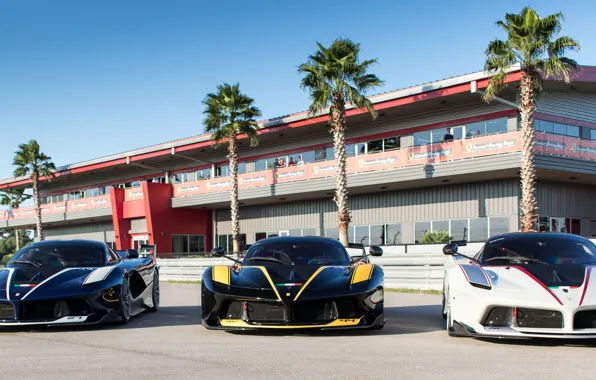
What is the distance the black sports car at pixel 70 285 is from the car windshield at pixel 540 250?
15.5ft

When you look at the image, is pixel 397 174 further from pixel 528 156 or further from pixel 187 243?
pixel 187 243

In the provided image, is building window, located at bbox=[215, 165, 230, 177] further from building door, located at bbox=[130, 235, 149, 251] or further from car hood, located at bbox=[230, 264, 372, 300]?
car hood, located at bbox=[230, 264, 372, 300]

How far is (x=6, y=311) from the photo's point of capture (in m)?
8.18

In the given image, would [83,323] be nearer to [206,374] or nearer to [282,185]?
[206,374]

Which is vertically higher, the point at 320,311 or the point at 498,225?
the point at 498,225

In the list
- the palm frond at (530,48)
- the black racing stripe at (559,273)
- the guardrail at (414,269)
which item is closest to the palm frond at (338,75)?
the palm frond at (530,48)

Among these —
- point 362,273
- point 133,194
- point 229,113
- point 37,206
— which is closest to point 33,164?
point 37,206

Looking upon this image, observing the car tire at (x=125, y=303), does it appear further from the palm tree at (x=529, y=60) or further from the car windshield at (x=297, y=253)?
the palm tree at (x=529, y=60)

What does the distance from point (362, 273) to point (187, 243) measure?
3352cm

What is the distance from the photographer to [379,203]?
1262 inches

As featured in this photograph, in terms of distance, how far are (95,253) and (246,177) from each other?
80.8ft

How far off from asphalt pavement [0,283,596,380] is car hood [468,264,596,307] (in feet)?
1.58

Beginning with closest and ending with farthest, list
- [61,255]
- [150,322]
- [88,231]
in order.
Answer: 1. [150,322]
2. [61,255]
3. [88,231]

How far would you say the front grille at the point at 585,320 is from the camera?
6629 mm
